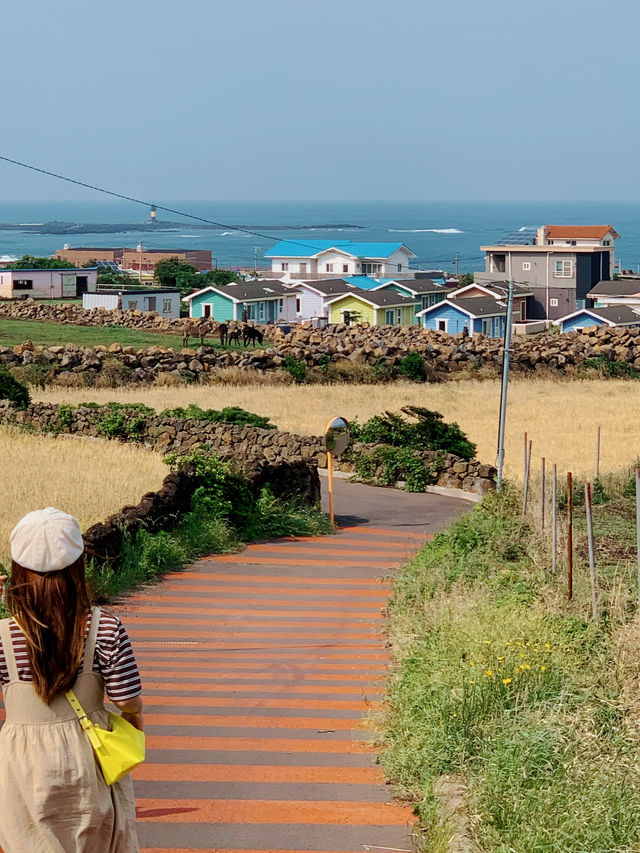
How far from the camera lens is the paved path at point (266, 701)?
7082mm

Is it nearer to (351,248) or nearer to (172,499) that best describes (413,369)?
(172,499)

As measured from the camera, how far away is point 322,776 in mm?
8062

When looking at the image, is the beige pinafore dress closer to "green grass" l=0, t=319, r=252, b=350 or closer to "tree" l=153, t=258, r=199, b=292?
"green grass" l=0, t=319, r=252, b=350

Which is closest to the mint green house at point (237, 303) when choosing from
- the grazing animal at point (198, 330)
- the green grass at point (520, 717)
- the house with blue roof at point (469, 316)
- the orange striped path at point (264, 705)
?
the house with blue roof at point (469, 316)

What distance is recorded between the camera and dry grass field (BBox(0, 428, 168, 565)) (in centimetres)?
1691

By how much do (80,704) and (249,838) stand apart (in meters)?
2.23

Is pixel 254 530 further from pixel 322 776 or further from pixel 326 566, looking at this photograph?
pixel 322 776

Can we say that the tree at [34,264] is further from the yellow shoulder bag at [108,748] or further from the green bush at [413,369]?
the yellow shoulder bag at [108,748]

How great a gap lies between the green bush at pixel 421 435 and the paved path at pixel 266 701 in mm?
8456

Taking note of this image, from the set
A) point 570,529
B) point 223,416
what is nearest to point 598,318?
point 223,416

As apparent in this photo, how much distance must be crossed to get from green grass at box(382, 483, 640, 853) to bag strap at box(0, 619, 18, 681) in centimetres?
246

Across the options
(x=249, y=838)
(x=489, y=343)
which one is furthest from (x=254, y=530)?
(x=489, y=343)

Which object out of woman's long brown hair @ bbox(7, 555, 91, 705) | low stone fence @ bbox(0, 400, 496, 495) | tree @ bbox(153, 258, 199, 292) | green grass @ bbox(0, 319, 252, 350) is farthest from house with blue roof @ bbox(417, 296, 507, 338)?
woman's long brown hair @ bbox(7, 555, 91, 705)

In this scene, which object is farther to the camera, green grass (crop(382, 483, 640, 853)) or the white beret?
green grass (crop(382, 483, 640, 853))
